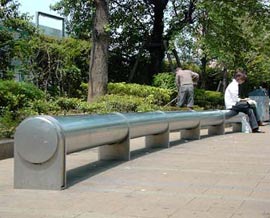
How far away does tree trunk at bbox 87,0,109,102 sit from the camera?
61.9ft

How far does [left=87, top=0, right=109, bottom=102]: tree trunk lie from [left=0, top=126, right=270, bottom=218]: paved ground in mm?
7371

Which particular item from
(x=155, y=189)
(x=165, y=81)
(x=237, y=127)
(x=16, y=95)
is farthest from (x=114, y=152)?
(x=165, y=81)

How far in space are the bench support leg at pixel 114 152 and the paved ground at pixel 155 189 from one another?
0.21 m

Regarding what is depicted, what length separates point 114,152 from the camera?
1034 cm

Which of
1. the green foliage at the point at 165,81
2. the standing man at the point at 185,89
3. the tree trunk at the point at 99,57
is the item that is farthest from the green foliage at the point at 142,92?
the green foliage at the point at 165,81

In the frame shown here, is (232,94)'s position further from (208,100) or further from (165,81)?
(208,100)

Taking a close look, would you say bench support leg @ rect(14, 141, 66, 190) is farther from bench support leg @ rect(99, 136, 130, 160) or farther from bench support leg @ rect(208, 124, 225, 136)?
bench support leg @ rect(208, 124, 225, 136)

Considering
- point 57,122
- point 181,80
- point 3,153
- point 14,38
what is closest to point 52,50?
point 14,38

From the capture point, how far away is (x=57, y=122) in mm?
7637

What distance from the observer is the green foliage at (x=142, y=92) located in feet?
66.2

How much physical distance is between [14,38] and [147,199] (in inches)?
463

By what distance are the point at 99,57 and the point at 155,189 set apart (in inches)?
460

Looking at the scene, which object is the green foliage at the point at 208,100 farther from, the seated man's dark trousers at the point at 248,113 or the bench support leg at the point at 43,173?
the bench support leg at the point at 43,173

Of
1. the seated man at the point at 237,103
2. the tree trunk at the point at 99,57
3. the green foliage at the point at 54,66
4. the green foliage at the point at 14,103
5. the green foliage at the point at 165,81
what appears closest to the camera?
the green foliage at the point at 14,103
